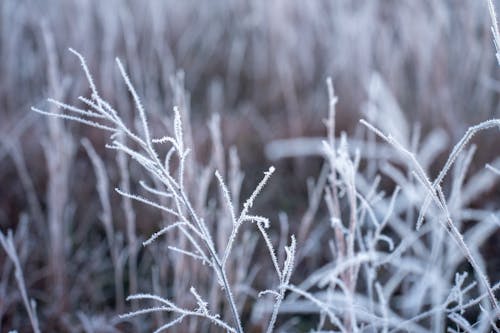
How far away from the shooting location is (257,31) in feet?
7.77

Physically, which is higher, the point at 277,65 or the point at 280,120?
the point at 277,65

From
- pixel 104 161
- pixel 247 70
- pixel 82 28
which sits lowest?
pixel 104 161

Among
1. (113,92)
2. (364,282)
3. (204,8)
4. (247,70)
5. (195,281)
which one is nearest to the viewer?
(195,281)

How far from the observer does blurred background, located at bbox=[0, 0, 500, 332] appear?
1.29 meters

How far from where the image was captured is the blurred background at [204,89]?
4.25 ft

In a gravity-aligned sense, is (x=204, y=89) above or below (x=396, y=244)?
above

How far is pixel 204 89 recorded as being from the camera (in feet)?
7.27

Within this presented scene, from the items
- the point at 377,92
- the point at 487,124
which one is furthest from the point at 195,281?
the point at 377,92

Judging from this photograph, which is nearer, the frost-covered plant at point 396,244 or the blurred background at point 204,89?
the frost-covered plant at point 396,244

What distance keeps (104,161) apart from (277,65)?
74cm

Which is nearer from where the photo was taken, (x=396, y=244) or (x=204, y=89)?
(x=396, y=244)

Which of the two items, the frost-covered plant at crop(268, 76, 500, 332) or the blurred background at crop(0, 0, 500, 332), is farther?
the blurred background at crop(0, 0, 500, 332)

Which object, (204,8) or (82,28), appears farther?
(204,8)

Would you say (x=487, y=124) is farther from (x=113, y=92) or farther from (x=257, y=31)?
(x=257, y=31)
